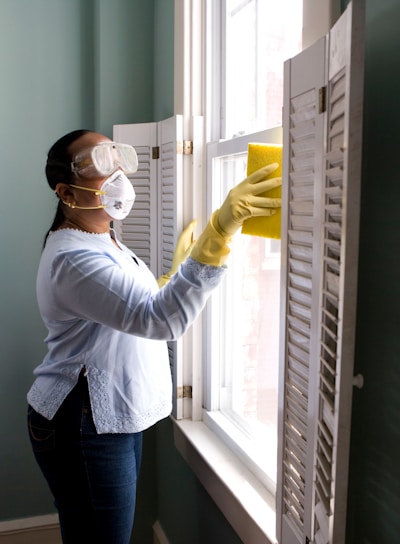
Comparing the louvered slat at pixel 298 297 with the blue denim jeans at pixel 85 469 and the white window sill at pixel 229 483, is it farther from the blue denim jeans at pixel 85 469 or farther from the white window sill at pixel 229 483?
the blue denim jeans at pixel 85 469

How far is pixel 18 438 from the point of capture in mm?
2688

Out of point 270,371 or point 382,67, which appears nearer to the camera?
point 382,67

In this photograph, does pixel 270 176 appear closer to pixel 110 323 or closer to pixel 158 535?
pixel 110 323

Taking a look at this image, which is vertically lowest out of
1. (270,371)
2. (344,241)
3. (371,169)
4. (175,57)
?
(270,371)

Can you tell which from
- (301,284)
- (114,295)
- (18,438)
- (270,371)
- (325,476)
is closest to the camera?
(325,476)

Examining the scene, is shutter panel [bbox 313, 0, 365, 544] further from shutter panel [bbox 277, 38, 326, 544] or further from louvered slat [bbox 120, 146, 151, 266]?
louvered slat [bbox 120, 146, 151, 266]

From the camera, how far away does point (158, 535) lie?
2.52m

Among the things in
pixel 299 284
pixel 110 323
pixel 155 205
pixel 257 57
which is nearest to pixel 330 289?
pixel 299 284

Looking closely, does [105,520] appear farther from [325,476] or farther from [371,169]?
[371,169]

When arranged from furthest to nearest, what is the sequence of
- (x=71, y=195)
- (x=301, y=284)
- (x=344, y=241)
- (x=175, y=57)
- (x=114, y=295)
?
(x=175, y=57), (x=71, y=195), (x=114, y=295), (x=301, y=284), (x=344, y=241)

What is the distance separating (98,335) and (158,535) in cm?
130

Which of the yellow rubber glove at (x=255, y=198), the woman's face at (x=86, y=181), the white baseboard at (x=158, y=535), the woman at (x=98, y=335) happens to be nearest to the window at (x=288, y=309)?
the yellow rubber glove at (x=255, y=198)

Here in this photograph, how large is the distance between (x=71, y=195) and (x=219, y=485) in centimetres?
88

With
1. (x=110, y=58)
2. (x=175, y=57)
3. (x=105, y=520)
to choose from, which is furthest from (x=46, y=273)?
(x=110, y=58)
